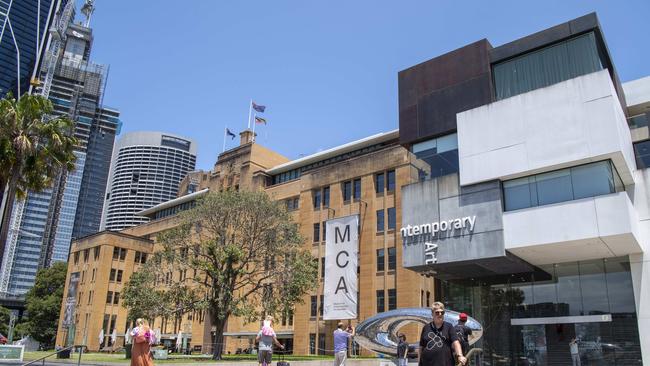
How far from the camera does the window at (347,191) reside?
169 feet

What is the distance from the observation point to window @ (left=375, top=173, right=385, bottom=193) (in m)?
49.3

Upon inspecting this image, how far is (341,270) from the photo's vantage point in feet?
141

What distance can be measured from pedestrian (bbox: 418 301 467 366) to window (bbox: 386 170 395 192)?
3979cm

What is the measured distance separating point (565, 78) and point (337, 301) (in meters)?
23.8

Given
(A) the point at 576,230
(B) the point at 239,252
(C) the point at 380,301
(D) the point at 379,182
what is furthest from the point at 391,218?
(A) the point at 576,230

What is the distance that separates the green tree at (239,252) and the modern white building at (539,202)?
44.4 ft

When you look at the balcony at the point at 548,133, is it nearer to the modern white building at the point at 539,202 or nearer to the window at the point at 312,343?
the modern white building at the point at 539,202

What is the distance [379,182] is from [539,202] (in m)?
24.7

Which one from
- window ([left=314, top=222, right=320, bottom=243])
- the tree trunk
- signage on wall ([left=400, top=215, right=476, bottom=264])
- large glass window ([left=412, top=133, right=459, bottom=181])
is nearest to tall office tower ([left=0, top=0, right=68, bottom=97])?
window ([left=314, top=222, right=320, bottom=243])

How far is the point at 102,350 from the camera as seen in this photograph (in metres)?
69.0

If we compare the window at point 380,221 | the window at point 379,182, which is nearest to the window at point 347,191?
the window at point 379,182

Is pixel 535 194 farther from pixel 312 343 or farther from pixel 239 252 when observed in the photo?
pixel 312 343

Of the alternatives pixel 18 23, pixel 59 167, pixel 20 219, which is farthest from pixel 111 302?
pixel 18 23

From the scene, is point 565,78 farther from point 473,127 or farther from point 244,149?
point 244,149
